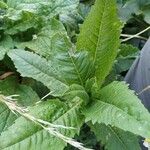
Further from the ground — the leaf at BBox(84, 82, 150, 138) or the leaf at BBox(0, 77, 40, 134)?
the leaf at BBox(84, 82, 150, 138)

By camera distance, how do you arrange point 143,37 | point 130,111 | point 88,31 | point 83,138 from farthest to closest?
1. point 143,37
2. point 83,138
3. point 88,31
4. point 130,111

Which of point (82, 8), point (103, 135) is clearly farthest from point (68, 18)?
point (103, 135)

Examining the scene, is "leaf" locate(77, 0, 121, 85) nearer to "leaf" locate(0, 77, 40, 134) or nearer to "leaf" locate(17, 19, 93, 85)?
"leaf" locate(17, 19, 93, 85)

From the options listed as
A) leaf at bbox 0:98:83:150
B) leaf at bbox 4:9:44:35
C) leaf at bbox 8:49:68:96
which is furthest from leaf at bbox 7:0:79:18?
leaf at bbox 0:98:83:150

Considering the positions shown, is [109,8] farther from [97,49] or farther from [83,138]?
[83,138]

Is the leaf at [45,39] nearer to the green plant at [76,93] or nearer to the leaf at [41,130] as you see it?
the green plant at [76,93]

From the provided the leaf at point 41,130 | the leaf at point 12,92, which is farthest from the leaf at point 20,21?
the leaf at point 41,130

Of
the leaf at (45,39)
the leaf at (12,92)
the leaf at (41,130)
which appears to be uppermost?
the leaf at (45,39)

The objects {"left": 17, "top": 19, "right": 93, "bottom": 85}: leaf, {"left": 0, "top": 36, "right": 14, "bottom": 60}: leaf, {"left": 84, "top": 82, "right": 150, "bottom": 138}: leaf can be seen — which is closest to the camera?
{"left": 84, "top": 82, "right": 150, "bottom": 138}: leaf
